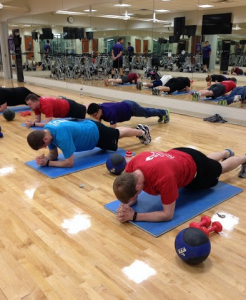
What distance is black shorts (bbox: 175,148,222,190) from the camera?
223cm

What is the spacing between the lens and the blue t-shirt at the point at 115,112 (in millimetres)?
3780

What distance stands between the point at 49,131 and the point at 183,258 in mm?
1639

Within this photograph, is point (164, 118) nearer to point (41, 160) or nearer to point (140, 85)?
point (140, 85)

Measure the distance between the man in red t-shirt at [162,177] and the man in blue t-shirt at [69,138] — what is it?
0.91 m

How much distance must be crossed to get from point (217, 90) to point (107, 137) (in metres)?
3.13

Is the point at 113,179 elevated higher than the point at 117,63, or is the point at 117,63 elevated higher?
the point at 117,63

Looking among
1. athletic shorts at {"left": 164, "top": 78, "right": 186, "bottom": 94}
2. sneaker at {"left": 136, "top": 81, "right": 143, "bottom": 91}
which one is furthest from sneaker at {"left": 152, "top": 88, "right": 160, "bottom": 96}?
sneaker at {"left": 136, "top": 81, "right": 143, "bottom": 91}

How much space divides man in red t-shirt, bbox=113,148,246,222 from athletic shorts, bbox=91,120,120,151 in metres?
1.11

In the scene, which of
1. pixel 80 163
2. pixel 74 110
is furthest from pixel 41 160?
pixel 74 110

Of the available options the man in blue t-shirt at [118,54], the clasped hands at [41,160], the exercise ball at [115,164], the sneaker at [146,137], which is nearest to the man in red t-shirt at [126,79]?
the man in blue t-shirt at [118,54]

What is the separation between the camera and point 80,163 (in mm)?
3182

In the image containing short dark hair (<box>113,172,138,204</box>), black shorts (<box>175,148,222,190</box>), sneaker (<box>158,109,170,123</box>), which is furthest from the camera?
sneaker (<box>158,109,170,123</box>)

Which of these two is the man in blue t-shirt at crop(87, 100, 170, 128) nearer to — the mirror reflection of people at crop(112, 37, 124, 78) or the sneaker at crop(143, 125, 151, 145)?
the sneaker at crop(143, 125, 151, 145)

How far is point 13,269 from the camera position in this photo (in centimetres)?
167
